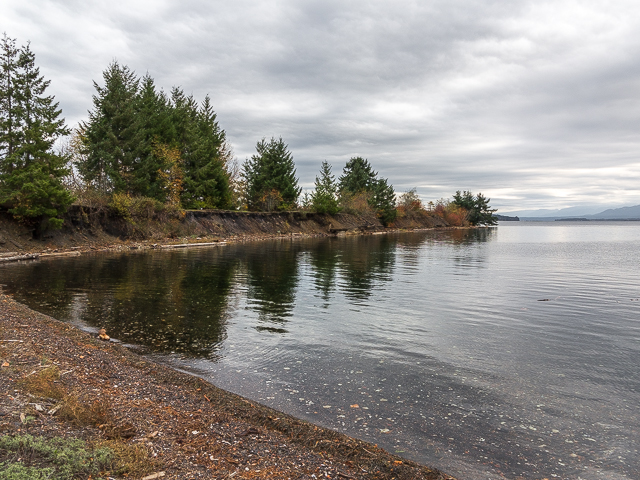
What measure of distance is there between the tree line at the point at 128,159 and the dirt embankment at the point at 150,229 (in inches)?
76.6

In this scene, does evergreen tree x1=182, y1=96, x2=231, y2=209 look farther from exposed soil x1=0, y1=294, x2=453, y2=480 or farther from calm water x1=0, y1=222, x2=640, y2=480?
exposed soil x1=0, y1=294, x2=453, y2=480

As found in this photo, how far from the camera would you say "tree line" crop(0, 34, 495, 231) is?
37156 mm

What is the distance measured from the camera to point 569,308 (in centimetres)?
1964

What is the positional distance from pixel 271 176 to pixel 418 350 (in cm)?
7550

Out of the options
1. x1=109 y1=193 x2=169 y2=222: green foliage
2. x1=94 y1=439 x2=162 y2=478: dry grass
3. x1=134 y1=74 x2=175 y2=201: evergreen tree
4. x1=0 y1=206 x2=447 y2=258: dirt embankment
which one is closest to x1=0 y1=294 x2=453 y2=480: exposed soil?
x1=94 y1=439 x2=162 y2=478: dry grass

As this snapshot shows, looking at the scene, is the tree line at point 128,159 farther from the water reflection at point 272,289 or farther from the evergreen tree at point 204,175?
the water reflection at point 272,289

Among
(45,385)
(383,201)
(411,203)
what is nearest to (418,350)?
(45,385)

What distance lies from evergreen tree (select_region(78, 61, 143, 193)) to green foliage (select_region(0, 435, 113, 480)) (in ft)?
165

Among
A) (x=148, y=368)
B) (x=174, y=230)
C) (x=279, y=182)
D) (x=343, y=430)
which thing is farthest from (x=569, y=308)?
(x=279, y=182)

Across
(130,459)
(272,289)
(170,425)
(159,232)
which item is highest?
(159,232)

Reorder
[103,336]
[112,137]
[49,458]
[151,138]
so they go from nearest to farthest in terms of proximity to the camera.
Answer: [49,458] < [103,336] < [112,137] < [151,138]

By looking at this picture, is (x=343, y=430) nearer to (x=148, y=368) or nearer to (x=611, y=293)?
(x=148, y=368)

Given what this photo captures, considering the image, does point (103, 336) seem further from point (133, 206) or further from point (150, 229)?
point (150, 229)

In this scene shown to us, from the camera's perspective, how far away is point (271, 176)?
85375 mm
